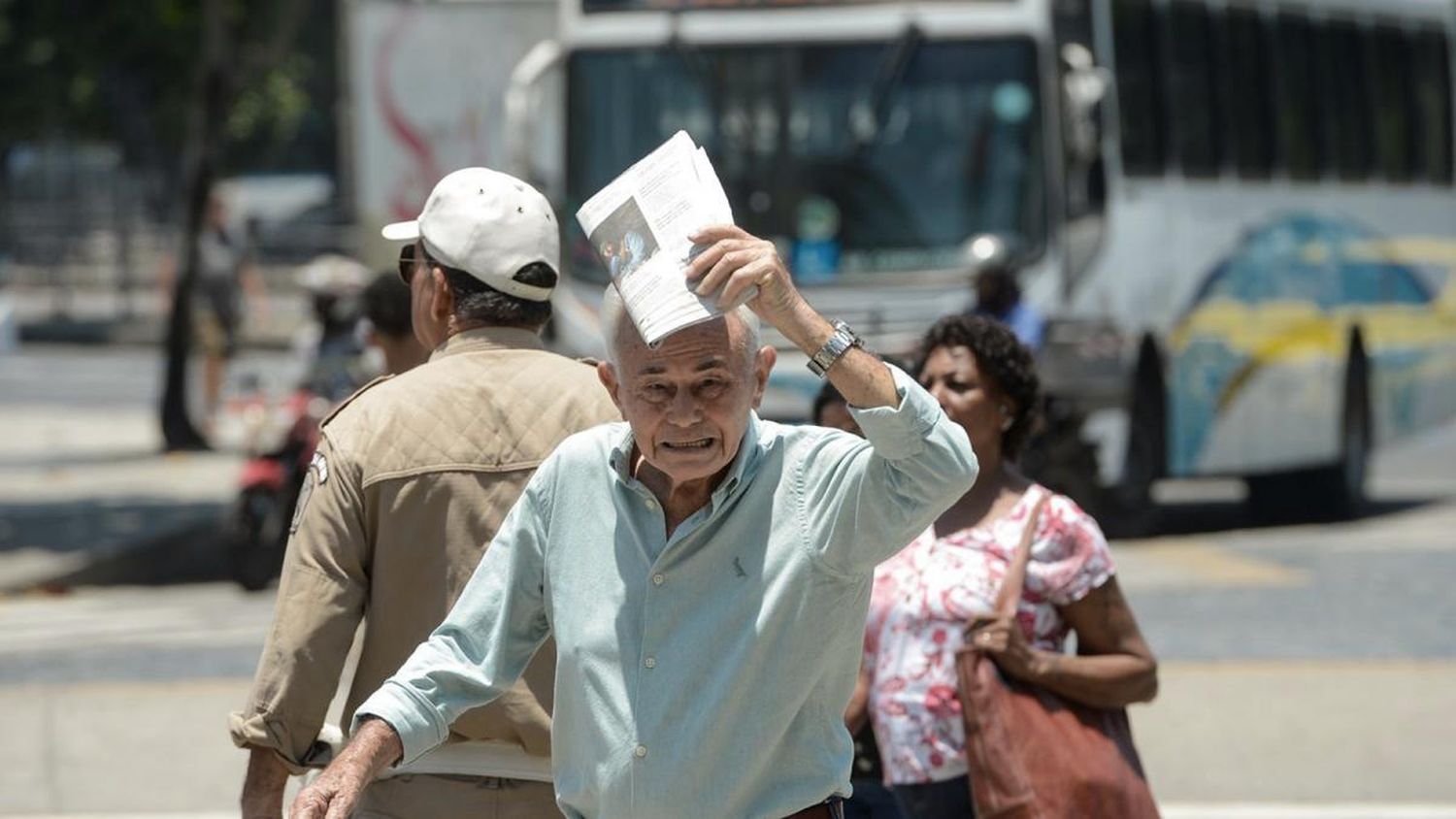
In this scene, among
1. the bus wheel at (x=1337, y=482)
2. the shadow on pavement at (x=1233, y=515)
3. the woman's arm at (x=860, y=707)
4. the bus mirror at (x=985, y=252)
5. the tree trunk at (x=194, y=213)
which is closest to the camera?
the woman's arm at (x=860, y=707)

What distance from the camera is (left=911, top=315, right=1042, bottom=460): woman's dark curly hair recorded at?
5.28m

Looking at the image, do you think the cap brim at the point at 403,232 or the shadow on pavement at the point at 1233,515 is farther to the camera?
the shadow on pavement at the point at 1233,515

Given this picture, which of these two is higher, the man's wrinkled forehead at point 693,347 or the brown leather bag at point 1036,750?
the man's wrinkled forehead at point 693,347

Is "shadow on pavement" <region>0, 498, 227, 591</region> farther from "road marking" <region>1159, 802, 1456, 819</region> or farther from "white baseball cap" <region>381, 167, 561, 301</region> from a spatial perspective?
"white baseball cap" <region>381, 167, 561, 301</region>

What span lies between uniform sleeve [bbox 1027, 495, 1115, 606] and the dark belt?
4.38 ft

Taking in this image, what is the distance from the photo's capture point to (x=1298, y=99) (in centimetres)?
1752

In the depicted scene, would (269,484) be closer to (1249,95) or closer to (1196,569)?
(1196,569)

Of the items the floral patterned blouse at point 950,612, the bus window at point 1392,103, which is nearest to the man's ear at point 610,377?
the floral patterned blouse at point 950,612

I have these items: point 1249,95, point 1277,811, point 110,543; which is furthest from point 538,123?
point 1277,811

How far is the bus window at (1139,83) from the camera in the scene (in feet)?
51.1

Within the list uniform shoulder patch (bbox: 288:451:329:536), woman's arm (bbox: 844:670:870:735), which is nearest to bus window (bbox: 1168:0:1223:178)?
woman's arm (bbox: 844:670:870:735)

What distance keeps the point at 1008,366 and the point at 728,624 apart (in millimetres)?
1849

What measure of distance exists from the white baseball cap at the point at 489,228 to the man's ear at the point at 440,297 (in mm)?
51

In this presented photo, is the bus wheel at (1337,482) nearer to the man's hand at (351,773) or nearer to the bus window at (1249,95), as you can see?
the bus window at (1249,95)
